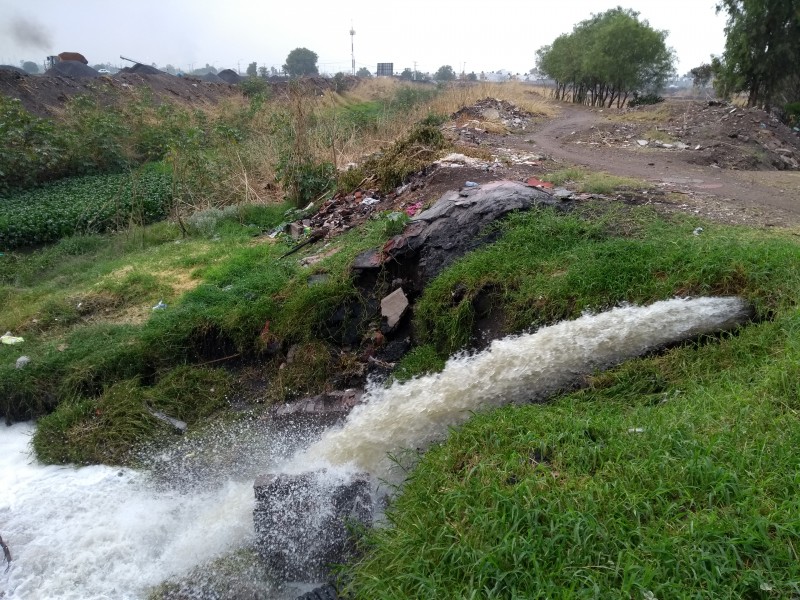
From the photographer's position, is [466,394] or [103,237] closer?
[466,394]

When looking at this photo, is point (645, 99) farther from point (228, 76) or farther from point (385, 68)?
point (385, 68)

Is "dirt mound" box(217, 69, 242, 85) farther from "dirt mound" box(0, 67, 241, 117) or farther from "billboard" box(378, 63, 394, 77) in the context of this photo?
"billboard" box(378, 63, 394, 77)

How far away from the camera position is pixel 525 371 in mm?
3914

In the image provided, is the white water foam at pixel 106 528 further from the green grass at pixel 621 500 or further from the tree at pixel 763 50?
the tree at pixel 763 50

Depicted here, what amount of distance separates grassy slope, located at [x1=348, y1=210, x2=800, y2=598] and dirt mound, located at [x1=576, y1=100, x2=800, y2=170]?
6304 millimetres

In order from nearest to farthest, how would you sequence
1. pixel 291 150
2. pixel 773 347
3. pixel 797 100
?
pixel 773 347
pixel 291 150
pixel 797 100

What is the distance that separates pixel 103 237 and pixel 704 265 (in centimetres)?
844

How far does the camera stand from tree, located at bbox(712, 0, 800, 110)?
13836 millimetres

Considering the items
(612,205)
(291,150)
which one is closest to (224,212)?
(291,150)

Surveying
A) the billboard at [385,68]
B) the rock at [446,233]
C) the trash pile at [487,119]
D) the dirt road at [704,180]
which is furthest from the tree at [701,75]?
the billboard at [385,68]

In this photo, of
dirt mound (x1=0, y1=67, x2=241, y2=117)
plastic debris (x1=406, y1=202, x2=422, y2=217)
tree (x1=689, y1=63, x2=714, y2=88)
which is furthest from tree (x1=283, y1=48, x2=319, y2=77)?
plastic debris (x1=406, y1=202, x2=422, y2=217)

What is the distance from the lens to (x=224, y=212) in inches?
338

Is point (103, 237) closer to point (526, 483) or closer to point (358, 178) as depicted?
point (358, 178)

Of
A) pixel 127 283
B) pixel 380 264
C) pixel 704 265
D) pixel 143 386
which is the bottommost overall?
pixel 143 386
